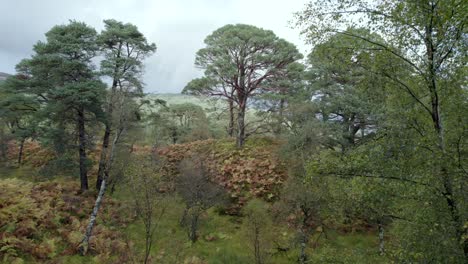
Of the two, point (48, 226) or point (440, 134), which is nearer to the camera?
point (440, 134)

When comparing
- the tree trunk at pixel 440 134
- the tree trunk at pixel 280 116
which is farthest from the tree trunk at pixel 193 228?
the tree trunk at pixel 440 134

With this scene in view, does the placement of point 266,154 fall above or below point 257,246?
above

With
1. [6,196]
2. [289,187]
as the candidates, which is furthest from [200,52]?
[6,196]

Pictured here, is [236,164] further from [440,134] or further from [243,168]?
[440,134]

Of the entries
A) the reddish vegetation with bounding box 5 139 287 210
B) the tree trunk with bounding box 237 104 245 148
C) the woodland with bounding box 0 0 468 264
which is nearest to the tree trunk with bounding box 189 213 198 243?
the woodland with bounding box 0 0 468 264

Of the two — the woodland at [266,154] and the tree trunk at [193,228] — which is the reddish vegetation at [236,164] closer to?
the woodland at [266,154]

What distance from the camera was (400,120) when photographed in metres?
6.78

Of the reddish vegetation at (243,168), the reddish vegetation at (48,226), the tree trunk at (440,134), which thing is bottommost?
the reddish vegetation at (48,226)

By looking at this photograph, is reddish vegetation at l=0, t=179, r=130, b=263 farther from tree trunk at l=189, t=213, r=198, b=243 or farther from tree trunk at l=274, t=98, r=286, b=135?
tree trunk at l=274, t=98, r=286, b=135

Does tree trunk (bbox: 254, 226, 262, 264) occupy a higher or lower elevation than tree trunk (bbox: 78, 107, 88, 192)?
lower

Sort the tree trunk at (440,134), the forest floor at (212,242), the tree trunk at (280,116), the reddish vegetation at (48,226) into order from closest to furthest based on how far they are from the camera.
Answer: the tree trunk at (440,134), the reddish vegetation at (48,226), the forest floor at (212,242), the tree trunk at (280,116)

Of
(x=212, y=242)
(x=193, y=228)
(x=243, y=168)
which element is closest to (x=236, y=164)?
(x=243, y=168)

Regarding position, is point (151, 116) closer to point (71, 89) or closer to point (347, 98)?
point (71, 89)

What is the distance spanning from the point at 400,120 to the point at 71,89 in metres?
20.3
